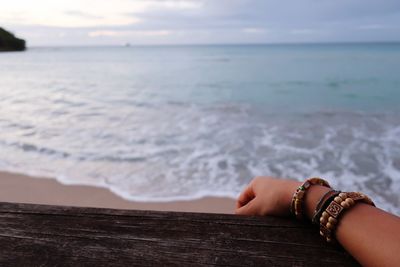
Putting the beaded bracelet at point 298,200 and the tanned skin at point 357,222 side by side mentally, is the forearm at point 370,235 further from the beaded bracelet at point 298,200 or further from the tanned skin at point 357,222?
the beaded bracelet at point 298,200

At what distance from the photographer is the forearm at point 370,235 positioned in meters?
0.83

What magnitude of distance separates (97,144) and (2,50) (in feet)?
198

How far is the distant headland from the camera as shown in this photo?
5583 centimetres

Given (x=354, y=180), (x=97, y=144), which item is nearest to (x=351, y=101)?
(x=354, y=180)

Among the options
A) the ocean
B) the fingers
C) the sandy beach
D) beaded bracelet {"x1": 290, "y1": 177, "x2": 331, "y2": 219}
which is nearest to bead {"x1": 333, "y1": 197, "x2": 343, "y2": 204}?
beaded bracelet {"x1": 290, "y1": 177, "x2": 331, "y2": 219}

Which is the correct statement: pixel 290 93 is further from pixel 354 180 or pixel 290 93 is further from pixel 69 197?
pixel 69 197

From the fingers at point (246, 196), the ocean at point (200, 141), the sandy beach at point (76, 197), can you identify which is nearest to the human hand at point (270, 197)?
the fingers at point (246, 196)

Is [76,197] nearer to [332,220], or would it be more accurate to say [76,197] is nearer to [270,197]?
[270,197]

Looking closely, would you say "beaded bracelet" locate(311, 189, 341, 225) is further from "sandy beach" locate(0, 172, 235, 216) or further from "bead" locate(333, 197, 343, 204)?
"sandy beach" locate(0, 172, 235, 216)

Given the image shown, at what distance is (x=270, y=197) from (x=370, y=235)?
34cm

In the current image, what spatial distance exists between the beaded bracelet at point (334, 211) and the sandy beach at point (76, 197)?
3117 millimetres

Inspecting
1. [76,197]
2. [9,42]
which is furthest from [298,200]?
[9,42]

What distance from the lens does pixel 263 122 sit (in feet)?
28.1

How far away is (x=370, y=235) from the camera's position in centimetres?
87
